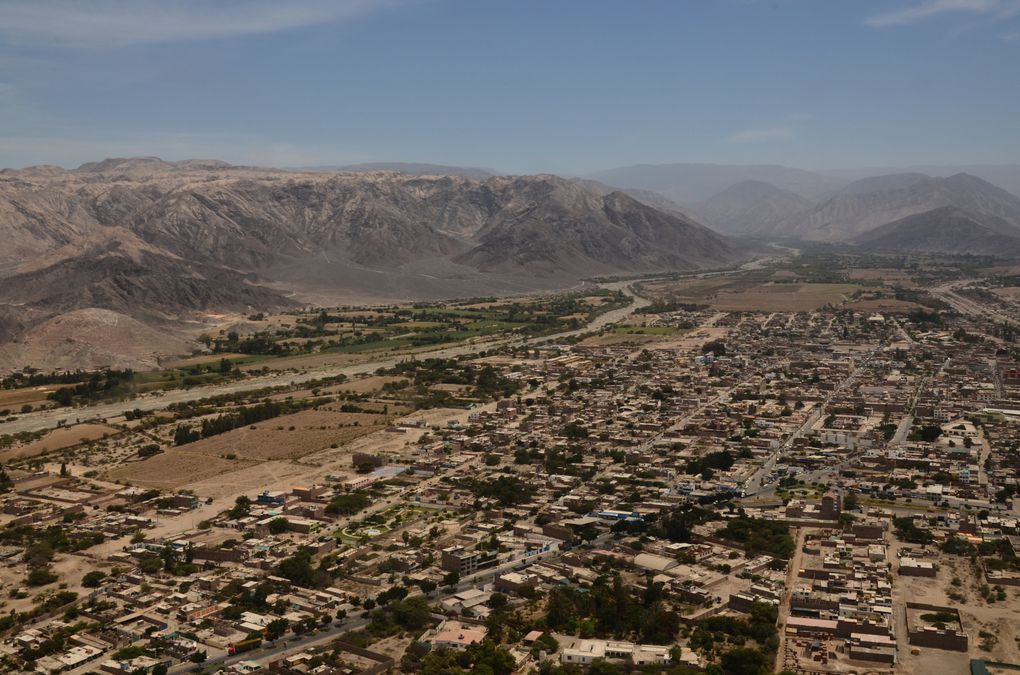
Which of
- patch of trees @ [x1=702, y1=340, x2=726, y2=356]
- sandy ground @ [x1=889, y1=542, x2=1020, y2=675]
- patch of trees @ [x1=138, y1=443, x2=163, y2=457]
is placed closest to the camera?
sandy ground @ [x1=889, y1=542, x2=1020, y2=675]

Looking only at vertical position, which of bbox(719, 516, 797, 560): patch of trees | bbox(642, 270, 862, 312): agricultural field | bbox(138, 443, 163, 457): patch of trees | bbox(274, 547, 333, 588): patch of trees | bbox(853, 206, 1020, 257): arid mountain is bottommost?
bbox(138, 443, 163, 457): patch of trees

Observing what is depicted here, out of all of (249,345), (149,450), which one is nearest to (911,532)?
(149,450)

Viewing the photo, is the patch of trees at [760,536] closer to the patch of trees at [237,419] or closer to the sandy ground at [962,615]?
the sandy ground at [962,615]

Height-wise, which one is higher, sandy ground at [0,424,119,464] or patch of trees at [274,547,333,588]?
patch of trees at [274,547,333,588]

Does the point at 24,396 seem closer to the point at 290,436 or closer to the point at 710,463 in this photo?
the point at 290,436

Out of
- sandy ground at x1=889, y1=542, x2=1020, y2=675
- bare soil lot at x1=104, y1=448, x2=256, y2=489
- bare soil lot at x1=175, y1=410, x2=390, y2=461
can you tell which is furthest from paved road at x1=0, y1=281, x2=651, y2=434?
sandy ground at x1=889, y1=542, x2=1020, y2=675

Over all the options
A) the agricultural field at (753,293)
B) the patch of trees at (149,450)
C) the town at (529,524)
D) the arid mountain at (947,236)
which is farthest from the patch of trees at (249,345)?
the arid mountain at (947,236)

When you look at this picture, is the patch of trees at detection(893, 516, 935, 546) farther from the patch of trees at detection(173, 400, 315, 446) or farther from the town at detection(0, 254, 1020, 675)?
the patch of trees at detection(173, 400, 315, 446)
